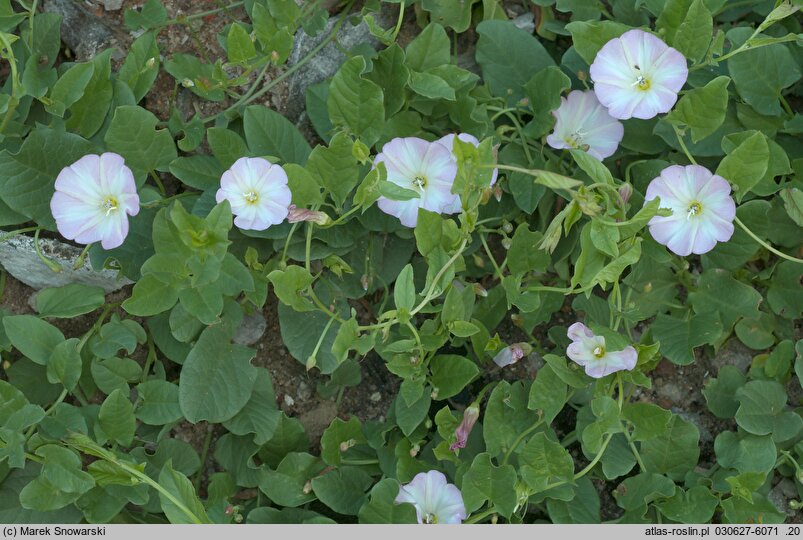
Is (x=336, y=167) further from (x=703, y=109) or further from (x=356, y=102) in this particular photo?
(x=703, y=109)

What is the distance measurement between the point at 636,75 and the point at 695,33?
5.4 inches

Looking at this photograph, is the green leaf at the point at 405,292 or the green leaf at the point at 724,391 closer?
the green leaf at the point at 405,292

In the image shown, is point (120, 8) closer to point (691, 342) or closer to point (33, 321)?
point (33, 321)

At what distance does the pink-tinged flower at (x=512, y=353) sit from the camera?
1699 millimetres

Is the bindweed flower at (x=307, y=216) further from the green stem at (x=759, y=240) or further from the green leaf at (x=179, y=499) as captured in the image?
the green stem at (x=759, y=240)

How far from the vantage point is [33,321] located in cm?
170

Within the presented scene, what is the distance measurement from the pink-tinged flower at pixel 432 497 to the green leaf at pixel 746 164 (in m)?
0.81

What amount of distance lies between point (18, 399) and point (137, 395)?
235 mm

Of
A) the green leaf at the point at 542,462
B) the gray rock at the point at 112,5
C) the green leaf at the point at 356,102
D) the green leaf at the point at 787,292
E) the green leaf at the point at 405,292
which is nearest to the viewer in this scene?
the green leaf at the point at 405,292

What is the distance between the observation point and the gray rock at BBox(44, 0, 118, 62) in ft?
6.25

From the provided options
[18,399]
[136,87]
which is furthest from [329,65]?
[18,399]

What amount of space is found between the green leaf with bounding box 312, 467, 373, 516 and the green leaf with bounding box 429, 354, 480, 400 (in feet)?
0.81

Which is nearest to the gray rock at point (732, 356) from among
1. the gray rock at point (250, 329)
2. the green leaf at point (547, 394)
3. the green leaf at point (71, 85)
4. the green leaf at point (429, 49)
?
the green leaf at point (547, 394)

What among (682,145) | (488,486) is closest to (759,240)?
(682,145)
